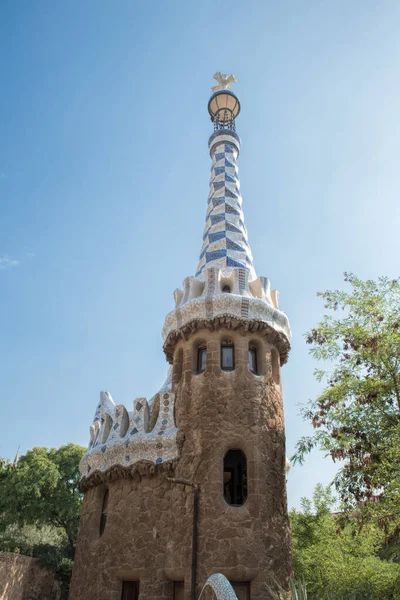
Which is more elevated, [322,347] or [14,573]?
[322,347]

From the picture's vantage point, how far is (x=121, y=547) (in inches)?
323

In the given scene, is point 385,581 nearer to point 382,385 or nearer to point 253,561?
point 253,561

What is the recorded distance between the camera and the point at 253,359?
9461 mm

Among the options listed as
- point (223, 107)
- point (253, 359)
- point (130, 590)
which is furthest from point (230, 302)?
point (223, 107)

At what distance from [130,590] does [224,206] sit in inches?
315

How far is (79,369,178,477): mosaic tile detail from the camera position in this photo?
8641mm

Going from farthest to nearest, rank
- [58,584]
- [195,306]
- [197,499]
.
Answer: [58,584] → [195,306] → [197,499]

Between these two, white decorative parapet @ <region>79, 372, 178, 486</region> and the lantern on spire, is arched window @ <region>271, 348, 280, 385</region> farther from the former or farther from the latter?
the lantern on spire

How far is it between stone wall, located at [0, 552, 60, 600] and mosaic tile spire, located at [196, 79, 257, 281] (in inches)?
362

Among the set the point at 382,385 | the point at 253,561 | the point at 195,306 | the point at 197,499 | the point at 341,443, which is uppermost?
the point at 195,306

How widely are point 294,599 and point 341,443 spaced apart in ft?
9.32

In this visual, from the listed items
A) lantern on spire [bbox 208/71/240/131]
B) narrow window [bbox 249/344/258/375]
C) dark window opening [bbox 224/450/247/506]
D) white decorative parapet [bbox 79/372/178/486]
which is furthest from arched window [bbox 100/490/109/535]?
lantern on spire [bbox 208/71/240/131]

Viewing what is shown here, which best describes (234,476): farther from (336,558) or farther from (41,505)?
(41,505)

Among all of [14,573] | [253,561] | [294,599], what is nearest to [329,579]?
[253,561]
